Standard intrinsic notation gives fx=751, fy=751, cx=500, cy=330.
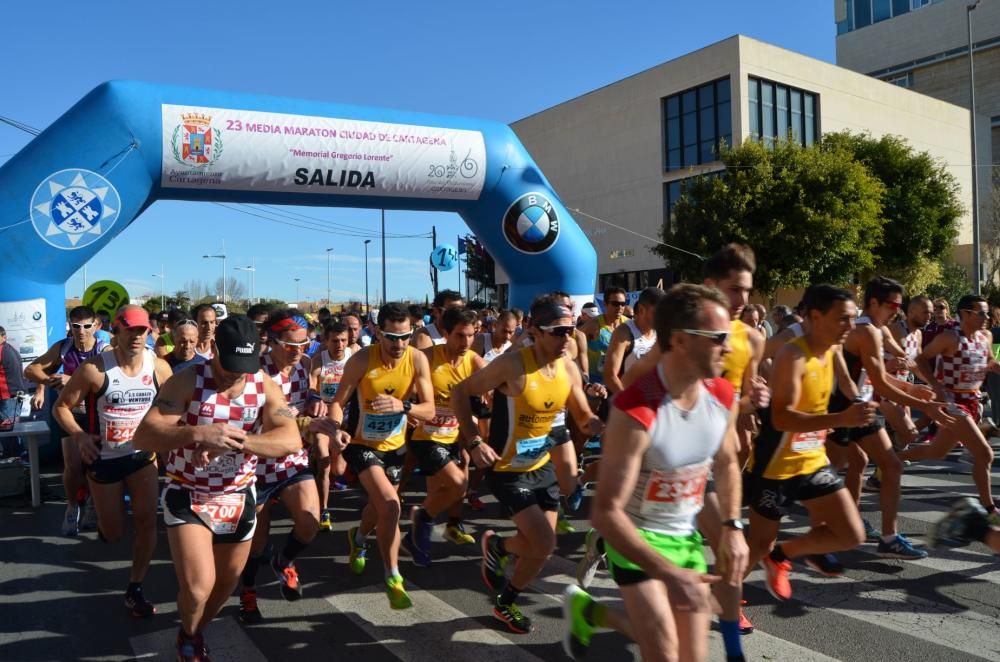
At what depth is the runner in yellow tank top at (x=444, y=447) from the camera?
5.63m

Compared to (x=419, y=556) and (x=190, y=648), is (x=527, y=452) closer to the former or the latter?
(x=419, y=556)

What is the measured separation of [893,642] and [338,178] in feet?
34.9

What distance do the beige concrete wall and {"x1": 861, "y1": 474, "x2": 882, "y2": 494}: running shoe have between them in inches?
2360

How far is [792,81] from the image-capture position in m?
36.0

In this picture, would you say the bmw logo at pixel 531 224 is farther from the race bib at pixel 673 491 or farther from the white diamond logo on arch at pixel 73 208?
the race bib at pixel 673 491

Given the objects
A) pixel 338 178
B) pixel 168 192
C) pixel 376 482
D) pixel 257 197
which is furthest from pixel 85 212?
pixel 376 482

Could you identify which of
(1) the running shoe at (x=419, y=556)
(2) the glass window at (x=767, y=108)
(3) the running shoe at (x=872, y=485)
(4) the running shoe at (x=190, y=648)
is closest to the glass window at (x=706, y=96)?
(2) the glass window at (x=767, y=108)

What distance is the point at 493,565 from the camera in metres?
4.77

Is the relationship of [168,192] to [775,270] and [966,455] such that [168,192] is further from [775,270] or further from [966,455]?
[775,270]

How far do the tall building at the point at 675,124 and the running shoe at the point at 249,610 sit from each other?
28.2 m

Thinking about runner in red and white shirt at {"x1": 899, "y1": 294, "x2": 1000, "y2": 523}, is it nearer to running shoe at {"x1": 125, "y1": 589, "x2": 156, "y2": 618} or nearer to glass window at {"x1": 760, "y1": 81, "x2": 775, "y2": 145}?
running shoe at {"x1": 125, "y1": 589, "x2": 156, "y2": 618}

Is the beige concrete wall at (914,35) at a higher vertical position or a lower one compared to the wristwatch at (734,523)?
higher

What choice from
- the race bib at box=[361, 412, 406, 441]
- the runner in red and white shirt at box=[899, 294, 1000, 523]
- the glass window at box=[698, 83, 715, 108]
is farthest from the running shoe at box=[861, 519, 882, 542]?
the glass window at box=[698, 83, 715, 108]

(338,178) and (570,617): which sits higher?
(338,178)
